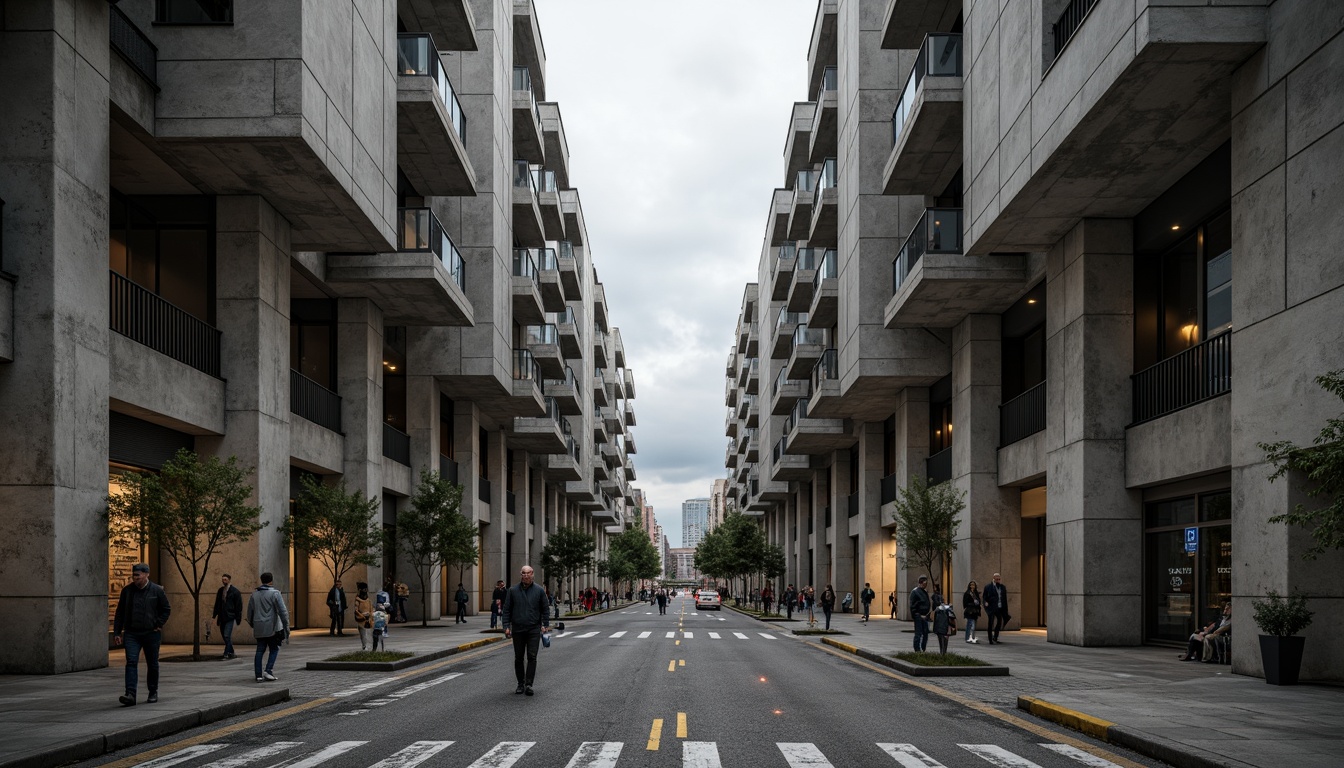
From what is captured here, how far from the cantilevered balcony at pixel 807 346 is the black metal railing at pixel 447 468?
714 inches

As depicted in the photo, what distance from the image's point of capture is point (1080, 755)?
406 inches

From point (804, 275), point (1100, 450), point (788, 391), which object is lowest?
point (1100, 450)

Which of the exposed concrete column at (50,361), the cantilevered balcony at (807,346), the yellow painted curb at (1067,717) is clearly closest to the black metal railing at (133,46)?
the exposed concrete column at (50,361)

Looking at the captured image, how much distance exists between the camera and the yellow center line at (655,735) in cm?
1055

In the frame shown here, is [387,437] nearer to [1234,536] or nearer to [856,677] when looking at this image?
[856,677]

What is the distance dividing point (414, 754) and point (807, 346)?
4384 cm

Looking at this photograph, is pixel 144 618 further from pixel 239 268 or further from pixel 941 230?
pixel 941 230

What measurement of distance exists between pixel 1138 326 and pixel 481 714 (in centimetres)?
1824

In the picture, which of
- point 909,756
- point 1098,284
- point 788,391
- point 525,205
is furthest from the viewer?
point 788,391

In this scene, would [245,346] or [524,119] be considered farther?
[524,119]

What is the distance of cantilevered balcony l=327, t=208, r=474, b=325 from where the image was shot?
30.5 m

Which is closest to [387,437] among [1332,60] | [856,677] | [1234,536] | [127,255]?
[127,255]

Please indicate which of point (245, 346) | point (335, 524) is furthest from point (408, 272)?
point (335, 524)

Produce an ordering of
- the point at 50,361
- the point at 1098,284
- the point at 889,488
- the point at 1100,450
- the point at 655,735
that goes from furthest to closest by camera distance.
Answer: the point at 889,488, the point at 1098,284, the point at 1100,450, the point at 50,361, the point at 655,735
